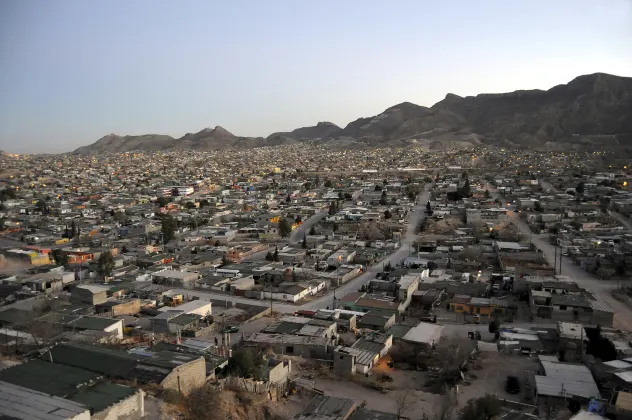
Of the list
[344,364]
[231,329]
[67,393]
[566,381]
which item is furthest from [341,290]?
[67,393]

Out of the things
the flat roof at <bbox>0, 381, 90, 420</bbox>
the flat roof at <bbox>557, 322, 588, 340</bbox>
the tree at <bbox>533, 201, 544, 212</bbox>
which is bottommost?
the flat roof at <bbox>557, 322, 588, 340</bbox>

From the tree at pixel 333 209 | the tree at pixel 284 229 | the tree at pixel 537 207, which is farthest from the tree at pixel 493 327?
the tree at pixel 537 207

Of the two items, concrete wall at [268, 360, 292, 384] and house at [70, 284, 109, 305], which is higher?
house at [70, 284, 109, 305]

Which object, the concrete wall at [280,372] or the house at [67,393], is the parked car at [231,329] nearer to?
the concrete wall at [280,372]

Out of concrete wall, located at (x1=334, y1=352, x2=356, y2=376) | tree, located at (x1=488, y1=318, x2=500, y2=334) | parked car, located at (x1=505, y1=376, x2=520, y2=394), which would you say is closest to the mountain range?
tree, located at (x1=488, y1=318, x2=500, y2=334)

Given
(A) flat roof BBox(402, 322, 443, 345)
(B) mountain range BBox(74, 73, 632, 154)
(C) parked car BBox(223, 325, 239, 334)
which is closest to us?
(A) flat roof BBox(402, 322, 443, 345)

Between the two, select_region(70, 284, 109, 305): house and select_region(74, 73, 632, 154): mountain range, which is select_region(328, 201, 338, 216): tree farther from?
select_region(74, 73, 632, 154): mountain range

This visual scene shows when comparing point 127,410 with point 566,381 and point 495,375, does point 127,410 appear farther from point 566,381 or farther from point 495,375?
point 566,381

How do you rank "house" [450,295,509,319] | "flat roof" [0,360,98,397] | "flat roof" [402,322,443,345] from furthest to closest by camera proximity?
1. "house" [450,295,509,319]
2. "flat roof" [402,322,443,345]
3. "flat roof" [0,360,98,397]
